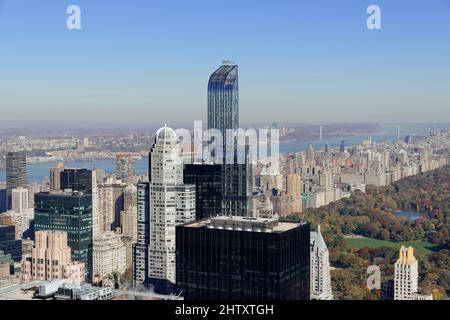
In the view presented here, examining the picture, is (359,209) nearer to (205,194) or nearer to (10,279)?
(205,194)

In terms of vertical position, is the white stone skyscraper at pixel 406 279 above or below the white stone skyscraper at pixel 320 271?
below

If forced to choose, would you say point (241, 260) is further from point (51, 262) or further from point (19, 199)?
point (19, 199)

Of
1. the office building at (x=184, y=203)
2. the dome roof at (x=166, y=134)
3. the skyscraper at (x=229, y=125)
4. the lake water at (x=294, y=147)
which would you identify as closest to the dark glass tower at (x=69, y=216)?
the lake water at (x=294, y=147)

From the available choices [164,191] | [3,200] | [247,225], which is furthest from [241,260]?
[3,200]

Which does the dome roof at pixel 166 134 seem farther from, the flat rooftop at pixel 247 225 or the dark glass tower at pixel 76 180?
the flat rooftop at pixel 247 225

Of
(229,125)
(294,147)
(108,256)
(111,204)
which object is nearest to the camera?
(108,256)
